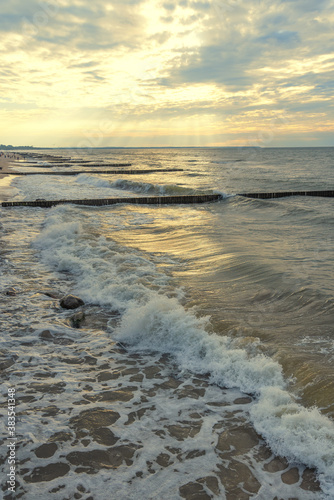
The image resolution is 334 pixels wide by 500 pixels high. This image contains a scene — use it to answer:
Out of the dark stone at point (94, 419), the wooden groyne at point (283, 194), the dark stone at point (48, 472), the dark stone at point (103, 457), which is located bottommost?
the dark stone at point (48, 472)

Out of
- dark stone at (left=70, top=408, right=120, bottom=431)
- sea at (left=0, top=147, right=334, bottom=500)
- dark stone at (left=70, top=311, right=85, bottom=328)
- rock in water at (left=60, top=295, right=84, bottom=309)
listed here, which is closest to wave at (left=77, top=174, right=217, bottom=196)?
sea at (left=0, top=147, right=334, bottom=500)

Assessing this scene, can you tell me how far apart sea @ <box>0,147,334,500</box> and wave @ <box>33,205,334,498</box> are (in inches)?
0.9

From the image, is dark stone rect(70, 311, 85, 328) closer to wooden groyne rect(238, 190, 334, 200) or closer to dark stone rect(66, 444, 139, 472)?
dark stone rect(66, 444, 139, 472)

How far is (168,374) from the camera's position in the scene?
5.42 meters

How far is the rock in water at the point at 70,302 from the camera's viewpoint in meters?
7.65

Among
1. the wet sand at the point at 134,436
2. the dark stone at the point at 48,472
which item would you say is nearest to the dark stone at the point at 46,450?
the wet sand at the point at 134,436

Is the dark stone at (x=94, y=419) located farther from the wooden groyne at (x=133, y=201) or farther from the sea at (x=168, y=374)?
the wooden groyne at (x=133, y=201)

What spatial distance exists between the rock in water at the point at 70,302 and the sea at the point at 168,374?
0.12 m

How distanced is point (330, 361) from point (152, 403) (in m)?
2.74

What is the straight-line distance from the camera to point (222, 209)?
73.0 feet

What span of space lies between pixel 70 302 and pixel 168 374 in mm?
3174

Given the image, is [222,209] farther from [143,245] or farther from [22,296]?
[22,296]

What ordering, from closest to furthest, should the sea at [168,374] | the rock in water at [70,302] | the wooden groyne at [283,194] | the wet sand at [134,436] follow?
the wet sand at [134,436]
the sea at [168,374]
the rock in water at [70,302]
the wooden groyne at [283,194]

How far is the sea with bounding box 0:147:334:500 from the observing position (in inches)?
143
